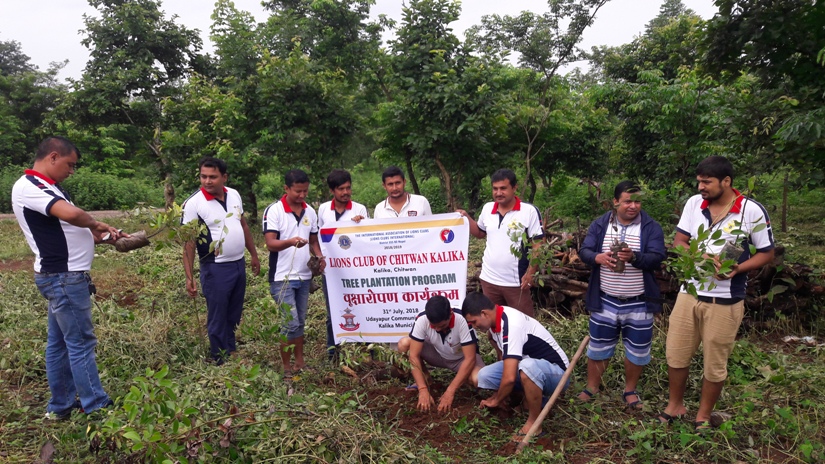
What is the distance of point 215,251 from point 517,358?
7.83 feet

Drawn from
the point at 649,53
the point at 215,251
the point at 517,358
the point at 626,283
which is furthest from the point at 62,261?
the point at 649,53

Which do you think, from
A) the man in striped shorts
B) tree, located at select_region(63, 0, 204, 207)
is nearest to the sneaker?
the man in striped shorts

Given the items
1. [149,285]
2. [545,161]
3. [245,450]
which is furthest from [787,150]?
[545,161]

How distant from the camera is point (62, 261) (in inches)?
135

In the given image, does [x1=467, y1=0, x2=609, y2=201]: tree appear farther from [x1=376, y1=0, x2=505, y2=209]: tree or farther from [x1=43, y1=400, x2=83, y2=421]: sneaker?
[x1=43, y1=400, x2=83, y2=421]: sneaker

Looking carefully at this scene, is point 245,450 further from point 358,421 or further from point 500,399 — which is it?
point 500,399

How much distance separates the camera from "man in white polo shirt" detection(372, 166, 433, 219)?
442cm

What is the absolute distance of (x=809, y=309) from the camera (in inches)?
201

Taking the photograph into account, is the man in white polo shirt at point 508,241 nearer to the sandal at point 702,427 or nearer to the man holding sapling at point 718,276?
the man holding sapling at point 718,276

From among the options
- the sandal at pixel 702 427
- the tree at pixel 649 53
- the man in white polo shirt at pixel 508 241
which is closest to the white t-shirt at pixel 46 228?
the man in white polo shirt at pixel 508 241

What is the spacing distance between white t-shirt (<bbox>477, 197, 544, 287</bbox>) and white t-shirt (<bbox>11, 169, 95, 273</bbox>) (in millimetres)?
2907

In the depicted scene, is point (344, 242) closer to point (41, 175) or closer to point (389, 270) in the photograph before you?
Result: point (389, 270)

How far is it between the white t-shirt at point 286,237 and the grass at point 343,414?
1.45 ft

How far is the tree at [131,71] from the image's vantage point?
12.1 meters
